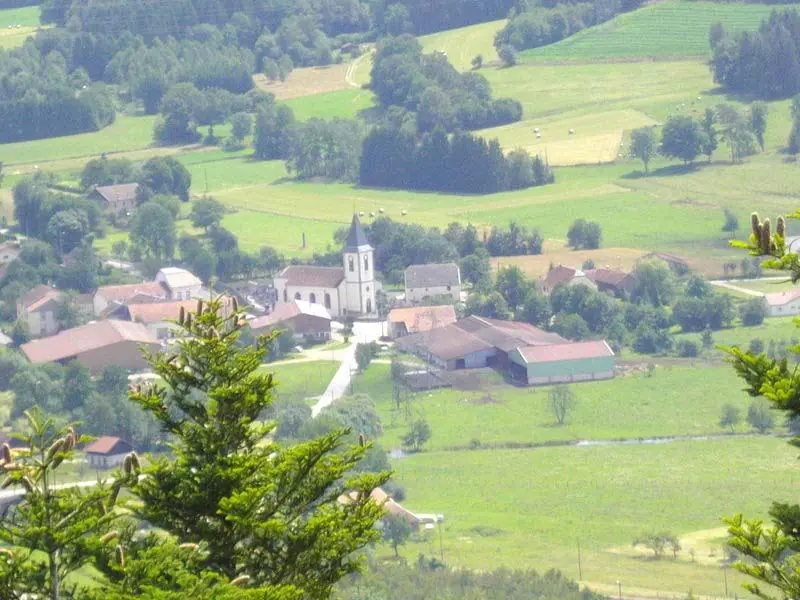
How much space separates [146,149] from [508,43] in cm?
2138

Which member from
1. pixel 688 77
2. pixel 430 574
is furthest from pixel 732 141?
pixel 430 574

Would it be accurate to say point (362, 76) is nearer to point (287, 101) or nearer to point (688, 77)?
point (287, 101)

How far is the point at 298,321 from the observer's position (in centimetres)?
6575

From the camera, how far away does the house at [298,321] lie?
214 feet

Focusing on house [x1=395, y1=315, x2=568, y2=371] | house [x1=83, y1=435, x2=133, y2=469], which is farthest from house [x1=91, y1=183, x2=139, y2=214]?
house [x1=83, y1=435, x2=133, y2=469]

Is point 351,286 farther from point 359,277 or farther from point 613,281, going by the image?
point 613,281

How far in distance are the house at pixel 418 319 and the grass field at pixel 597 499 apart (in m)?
15.0

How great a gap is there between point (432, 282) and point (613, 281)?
5.87 meters

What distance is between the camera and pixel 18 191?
83188mm

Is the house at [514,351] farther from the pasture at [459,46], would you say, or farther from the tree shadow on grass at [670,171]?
the pasture at [459,46]

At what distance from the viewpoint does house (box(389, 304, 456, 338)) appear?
65.1 m

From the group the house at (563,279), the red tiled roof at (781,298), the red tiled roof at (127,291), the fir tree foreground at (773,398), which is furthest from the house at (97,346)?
the fir tree foreground at (773,398)

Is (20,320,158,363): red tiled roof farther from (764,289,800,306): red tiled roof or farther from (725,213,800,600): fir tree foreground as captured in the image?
(725,213,800,600): fir tree foreground

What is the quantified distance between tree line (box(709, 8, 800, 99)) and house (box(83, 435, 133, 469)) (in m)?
54.1
